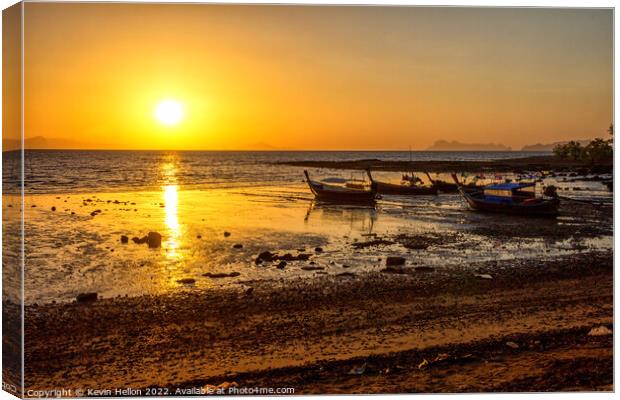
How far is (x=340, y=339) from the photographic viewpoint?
17.1ft

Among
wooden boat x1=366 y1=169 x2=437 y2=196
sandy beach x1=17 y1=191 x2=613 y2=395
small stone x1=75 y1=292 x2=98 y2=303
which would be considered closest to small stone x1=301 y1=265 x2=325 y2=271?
A: sandy beach x1=17 y1=191 x2=613 y2=395

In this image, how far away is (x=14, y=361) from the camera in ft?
15.3

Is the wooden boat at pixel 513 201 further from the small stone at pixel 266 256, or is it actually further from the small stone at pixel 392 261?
the small stone at pixel 266 256

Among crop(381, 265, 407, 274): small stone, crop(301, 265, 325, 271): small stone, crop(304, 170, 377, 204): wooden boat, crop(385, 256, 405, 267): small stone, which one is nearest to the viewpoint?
crop(381, 265, 407, 274): small stone

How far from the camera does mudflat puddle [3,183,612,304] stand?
6.86 metres

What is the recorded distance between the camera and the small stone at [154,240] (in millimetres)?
7337

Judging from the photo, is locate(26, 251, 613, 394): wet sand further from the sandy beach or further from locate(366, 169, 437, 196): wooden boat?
locate(366, 169, 437, 196): wooden boat

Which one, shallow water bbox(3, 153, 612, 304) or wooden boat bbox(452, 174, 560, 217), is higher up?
wooden boat bbox(452, 174, 560, 217)

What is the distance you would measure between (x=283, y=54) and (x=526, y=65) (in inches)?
88.4

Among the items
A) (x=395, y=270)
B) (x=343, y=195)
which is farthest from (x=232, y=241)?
(x=343, y=195)

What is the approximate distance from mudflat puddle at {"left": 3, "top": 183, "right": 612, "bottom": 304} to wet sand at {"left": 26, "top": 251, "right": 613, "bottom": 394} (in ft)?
2.42

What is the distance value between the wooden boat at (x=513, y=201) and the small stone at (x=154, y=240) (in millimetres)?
8245

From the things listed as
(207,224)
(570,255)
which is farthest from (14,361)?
(570,255)

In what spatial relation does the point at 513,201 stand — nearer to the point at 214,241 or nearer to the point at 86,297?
the point at 214,241
